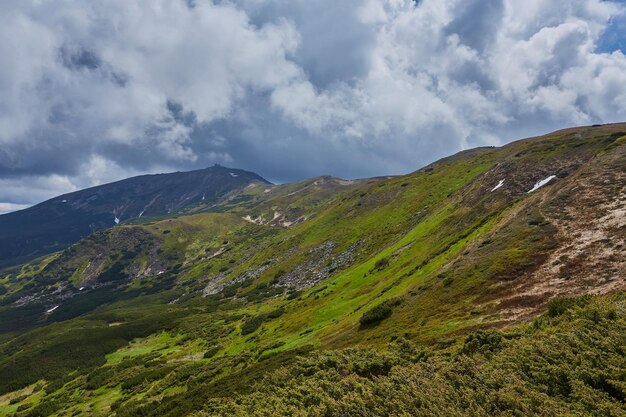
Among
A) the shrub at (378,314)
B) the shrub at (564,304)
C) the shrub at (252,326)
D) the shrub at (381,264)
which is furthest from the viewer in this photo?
the shrub at (252,326)

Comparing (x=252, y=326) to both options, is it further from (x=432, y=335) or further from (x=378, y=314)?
(x=432, y=335)

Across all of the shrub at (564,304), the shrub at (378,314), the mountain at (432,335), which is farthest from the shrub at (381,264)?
the shrub at (564,304)

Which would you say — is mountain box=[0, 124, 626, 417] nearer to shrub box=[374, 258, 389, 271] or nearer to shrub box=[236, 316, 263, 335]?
shrub box=[236, 316, 263, 335]

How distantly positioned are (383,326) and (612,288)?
20.4 meters

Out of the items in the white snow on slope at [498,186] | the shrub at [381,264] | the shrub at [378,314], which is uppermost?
the white snow on slope at [498,186]

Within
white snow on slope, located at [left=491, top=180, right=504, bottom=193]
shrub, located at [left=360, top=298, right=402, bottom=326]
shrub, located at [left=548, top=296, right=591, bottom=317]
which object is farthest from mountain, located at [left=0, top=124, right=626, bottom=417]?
white snow on slope, located at [left=491, top=180, right=504, bottom=193]

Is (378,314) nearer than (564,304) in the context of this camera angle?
No

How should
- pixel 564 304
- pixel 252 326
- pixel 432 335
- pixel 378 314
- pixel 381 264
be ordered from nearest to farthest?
pixel 564 304
pixel 432 335
pixel 378 314
pixel 381 264
pixel 252 326

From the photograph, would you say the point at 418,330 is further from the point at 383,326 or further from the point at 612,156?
the point at 612,156

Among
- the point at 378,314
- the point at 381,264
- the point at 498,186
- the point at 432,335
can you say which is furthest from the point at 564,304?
the point at 498,186

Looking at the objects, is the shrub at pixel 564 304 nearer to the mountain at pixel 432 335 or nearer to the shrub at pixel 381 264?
the mountain at pixel 432 335

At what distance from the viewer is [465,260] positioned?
4553 centimetres

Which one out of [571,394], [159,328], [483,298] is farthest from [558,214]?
[159,328]

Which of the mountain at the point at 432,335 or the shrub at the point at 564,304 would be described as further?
the shrub at the point at 564,304
